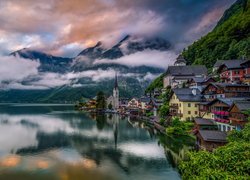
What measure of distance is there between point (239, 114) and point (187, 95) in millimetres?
23817

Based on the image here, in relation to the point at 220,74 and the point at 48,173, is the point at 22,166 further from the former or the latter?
the point at 220,74

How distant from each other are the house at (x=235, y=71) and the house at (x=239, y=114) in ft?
79.5

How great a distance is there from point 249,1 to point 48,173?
121192 millimetres

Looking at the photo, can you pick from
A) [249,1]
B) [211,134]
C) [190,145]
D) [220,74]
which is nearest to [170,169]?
[211,134]

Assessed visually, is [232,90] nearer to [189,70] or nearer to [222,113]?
[222,113]

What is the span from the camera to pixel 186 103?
192ft

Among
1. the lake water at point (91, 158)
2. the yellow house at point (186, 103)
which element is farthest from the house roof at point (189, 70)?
the lake water at point (91, 158)

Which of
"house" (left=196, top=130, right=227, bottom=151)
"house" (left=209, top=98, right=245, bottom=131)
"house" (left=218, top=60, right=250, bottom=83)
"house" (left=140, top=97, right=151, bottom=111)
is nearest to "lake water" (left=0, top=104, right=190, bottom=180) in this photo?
"house" (left=196, top=130, right=227, bottom=151)

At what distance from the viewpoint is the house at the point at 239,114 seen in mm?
35547

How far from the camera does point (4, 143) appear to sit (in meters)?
51.6

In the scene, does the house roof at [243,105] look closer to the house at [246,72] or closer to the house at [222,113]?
the house at [222,113]

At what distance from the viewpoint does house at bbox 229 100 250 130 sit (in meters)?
35.5

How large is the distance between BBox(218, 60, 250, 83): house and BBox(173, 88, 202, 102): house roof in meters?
9.00

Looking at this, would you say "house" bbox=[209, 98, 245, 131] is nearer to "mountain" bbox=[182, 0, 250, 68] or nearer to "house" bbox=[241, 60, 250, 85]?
"house" bbox=[241, 60, 250, 85]
